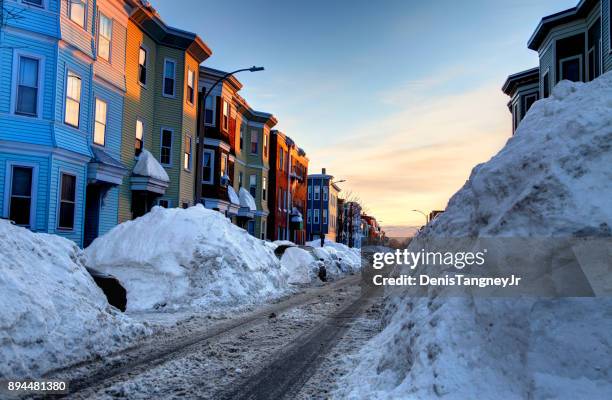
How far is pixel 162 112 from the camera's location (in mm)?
24547

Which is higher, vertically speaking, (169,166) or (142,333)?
(169,166)

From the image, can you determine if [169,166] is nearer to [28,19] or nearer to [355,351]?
[28,19]

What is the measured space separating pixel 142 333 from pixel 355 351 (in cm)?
364

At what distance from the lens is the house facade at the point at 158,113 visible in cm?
2186

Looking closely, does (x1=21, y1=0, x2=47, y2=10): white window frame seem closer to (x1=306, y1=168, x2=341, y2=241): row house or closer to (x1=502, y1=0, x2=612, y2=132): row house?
(x1=502, y1=0, x2=612, y2=132): row house

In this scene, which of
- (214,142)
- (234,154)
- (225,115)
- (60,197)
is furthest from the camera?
(234,154)

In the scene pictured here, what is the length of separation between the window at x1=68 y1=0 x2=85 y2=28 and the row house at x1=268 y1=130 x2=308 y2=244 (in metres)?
28.8

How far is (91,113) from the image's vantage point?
18.7 metres

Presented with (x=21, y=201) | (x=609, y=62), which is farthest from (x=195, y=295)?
(x=609, y=62)

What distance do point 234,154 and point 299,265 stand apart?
13105 millimetres

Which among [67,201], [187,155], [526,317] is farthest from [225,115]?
[526,317]

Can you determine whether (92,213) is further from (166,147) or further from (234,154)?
(234,154)

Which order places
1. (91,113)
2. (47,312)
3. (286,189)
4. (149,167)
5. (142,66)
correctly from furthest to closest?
(286,189) → (142,66) → (149,167) → (91,113) → (47,312)

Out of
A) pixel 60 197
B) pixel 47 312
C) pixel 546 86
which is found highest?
pixel 546 86
